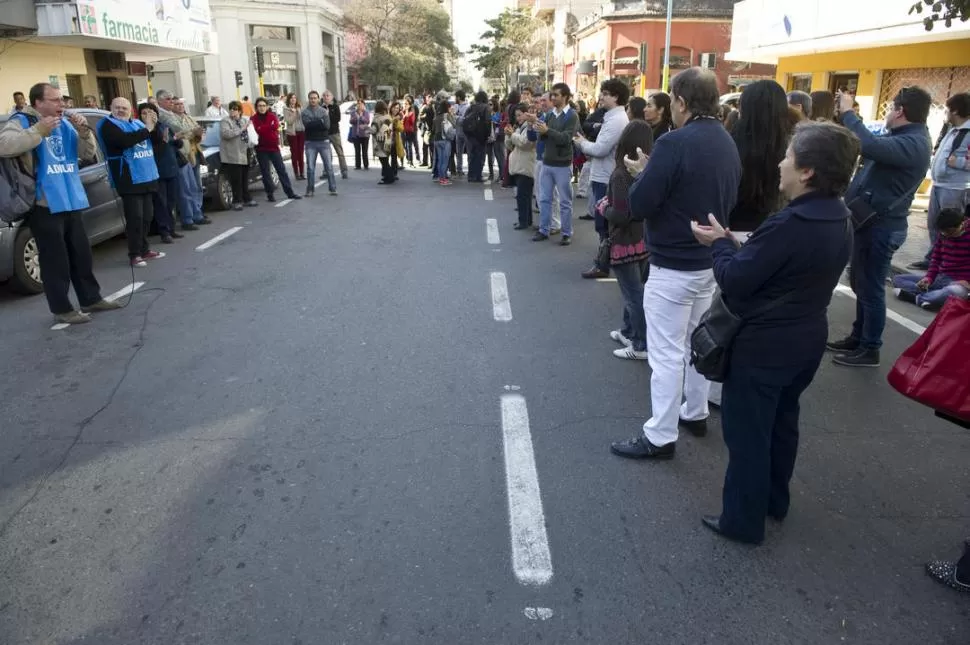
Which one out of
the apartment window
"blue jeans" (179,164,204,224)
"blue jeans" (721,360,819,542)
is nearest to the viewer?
"blue jeans" (721,360,819,542)

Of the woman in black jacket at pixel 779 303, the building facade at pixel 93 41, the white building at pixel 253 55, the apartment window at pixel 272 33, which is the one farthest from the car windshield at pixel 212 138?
the apartment window at pixel 272 33

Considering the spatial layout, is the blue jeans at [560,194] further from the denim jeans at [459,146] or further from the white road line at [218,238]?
the denim jeans at [459,146]

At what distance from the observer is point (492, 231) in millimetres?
10398

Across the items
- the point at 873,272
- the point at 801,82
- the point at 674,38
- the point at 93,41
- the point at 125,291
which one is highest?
the point at 674,38

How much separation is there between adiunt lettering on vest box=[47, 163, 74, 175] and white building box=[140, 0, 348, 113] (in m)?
40.8

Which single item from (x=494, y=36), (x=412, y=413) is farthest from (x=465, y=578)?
(x=494, y=36)

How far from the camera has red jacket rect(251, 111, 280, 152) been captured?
499 inches

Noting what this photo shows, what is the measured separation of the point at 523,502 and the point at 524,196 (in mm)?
7337

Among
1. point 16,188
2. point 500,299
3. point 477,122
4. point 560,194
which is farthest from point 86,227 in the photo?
point 477,122

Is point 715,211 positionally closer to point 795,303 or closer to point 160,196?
point 795,303

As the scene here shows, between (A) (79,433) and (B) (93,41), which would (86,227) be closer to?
(A) (79,433)

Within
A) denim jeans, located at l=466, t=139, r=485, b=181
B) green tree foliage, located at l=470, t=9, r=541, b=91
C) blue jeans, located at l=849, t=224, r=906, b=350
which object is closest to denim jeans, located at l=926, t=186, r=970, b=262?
blue jeans, located at l=849, t=224, r=906, b=350

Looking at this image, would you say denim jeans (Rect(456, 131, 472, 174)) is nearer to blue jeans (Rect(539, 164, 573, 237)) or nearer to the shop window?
blue jeans (Rect(539, 164, 573, 237))

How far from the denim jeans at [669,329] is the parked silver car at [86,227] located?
20.0ft
